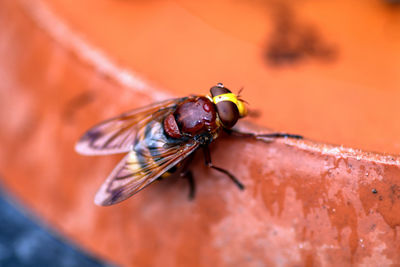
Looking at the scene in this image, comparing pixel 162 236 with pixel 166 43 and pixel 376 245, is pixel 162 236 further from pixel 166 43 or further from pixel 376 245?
pixel 166 43

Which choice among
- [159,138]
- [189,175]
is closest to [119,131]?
[159,138]

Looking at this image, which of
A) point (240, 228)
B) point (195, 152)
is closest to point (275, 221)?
point (240, 228)

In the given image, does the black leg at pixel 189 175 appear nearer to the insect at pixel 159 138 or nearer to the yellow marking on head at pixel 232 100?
the insect at pixel 159 138

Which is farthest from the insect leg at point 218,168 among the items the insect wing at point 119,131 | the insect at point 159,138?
the insect wing at point 119,131

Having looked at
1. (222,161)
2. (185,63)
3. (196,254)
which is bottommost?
(196,254)

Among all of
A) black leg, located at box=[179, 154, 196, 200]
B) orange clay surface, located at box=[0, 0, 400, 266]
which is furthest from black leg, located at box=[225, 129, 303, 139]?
black leg, located at box=[179, 154, 196, 200]

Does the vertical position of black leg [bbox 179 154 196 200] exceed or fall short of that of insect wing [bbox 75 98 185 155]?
it falls short

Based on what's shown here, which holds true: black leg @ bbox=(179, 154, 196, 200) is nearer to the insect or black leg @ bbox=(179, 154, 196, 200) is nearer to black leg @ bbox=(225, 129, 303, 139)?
the insect
